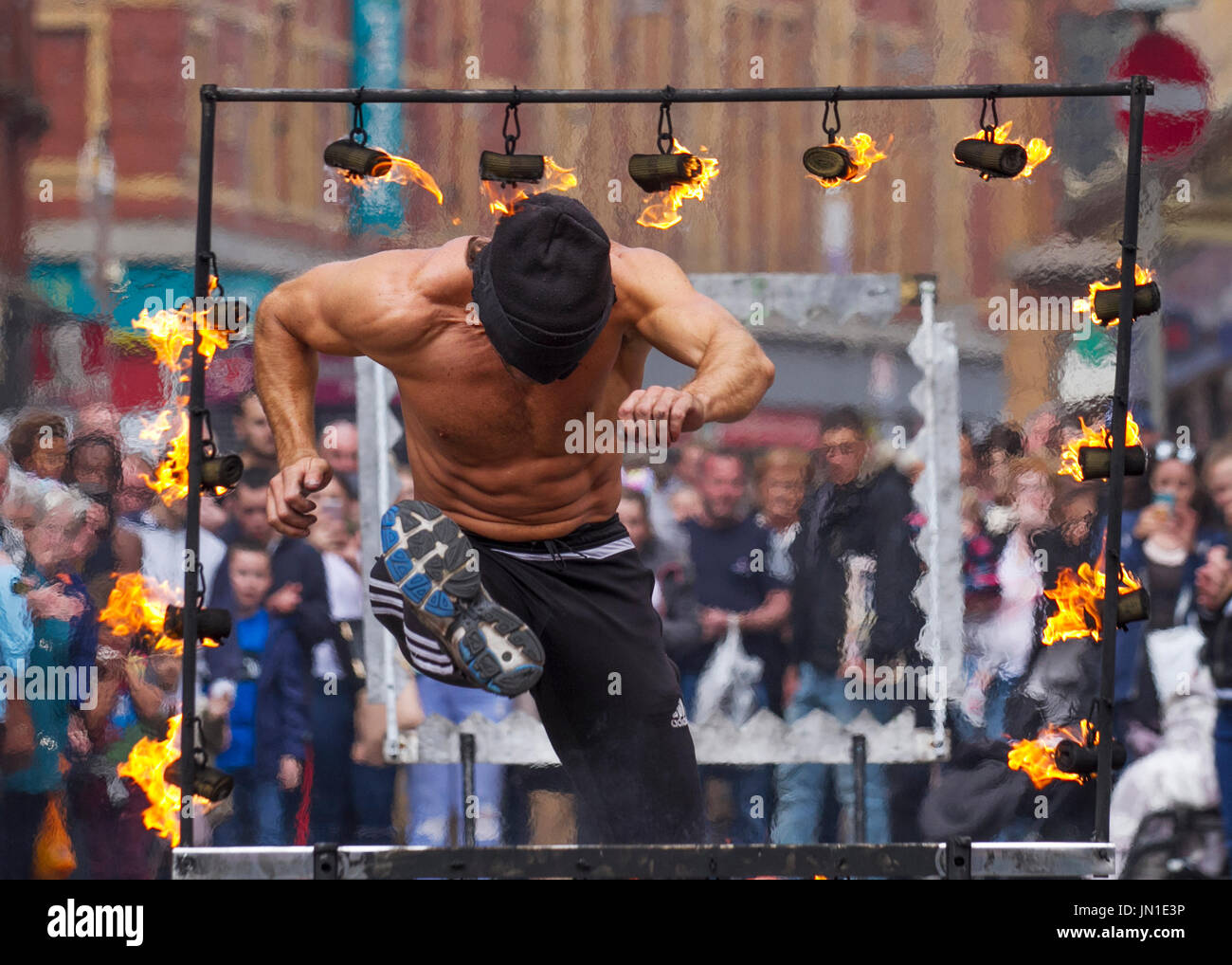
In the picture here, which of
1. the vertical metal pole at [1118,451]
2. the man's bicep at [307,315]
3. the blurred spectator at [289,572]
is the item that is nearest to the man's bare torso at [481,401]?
the man's bicep at [307,315]

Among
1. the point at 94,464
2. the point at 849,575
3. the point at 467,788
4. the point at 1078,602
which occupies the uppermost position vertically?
the point at 94,464

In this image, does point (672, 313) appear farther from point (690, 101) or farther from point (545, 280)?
point (690, 101)

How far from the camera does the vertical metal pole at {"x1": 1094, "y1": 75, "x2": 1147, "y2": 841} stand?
4.28 metres

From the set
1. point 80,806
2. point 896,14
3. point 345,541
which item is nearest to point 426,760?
point 345,541

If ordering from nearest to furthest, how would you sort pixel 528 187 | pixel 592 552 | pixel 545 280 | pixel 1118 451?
pixel 545 280 → pixel 1118 451 → pixel 592 552 → pixel 528 187

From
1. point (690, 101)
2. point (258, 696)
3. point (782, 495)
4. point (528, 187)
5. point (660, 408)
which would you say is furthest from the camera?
point (782, 495)

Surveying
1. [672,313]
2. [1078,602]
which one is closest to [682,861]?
[672,313]

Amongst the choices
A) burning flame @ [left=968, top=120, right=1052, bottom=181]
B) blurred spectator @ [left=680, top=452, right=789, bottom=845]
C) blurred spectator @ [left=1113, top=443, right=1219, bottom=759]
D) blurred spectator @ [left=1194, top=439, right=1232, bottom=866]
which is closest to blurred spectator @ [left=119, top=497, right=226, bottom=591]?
blurred spectator @ [left=680, top=452, right=789, bottom=845]

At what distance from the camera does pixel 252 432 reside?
199 inches

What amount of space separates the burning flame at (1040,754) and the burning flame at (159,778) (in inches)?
94.3

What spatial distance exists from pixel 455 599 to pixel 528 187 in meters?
1.31

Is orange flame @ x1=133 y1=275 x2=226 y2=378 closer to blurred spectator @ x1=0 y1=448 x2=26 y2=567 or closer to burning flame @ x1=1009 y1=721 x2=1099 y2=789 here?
blurred spectator @ x1=0 y1=448 x2=26 y2=567

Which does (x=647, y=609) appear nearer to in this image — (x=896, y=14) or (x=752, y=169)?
(x=752, y=169)

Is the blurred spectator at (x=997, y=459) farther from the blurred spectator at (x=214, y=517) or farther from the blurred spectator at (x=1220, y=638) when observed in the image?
the blurred spectator at (x=214, y=517)
